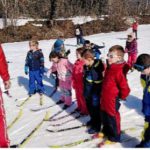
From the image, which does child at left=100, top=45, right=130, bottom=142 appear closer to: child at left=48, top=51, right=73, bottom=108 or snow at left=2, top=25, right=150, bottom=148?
snow at left=2, top=25, right=150, bottom=148

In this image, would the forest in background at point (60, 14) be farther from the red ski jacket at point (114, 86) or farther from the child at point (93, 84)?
the red ski jacket at point (114, 86)

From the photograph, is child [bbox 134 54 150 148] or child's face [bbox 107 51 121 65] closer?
child [bbox 134 54 150 148]

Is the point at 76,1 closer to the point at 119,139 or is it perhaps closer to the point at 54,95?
the point at 54,95

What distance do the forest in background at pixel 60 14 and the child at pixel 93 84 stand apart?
22.2 meters

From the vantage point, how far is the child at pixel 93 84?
21.7ft

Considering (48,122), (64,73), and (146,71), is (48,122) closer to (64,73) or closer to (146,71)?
(64,73)

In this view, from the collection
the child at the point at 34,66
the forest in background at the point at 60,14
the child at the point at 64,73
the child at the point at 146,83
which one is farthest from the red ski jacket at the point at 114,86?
the forest in background at the point at 60,14

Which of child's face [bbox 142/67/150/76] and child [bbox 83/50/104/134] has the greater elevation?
child's face [bbox 142/67/150/76]

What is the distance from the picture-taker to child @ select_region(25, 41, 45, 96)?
945cm

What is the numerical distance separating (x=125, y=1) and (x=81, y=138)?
39262mm

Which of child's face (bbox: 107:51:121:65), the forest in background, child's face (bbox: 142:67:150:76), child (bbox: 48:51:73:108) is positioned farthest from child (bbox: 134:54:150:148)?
the forest in background

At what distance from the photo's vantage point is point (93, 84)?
22.0 feet

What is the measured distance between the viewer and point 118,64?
19.2ft

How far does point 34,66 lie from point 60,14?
33.2 m
